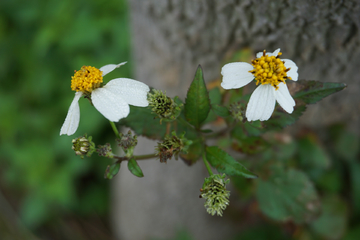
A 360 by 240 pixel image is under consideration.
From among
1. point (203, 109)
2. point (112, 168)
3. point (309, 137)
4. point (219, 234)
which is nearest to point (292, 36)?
point (203, 109)

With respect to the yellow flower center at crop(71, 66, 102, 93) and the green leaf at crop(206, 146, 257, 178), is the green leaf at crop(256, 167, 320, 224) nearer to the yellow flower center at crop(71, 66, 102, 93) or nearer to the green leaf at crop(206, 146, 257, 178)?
the green leaf at crop(206, 146, 257, 178)

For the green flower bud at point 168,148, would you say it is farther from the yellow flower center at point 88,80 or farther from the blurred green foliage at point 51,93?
the blurred green foliage at point 51,93

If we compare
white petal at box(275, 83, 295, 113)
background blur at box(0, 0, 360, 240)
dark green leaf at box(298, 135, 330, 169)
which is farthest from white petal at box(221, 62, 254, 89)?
background blur at box(0, 0, 360, 240)

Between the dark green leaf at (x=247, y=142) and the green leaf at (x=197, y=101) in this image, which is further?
the dark green leaf at (x=247, y=142)

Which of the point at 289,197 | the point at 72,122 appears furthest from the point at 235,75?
the point at 289,197

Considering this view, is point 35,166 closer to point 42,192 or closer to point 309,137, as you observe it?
point 42,192

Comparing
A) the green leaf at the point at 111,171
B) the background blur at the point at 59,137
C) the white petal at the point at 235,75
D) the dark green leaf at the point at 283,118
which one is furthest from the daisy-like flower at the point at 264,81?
the background blur at the point at 59,137
